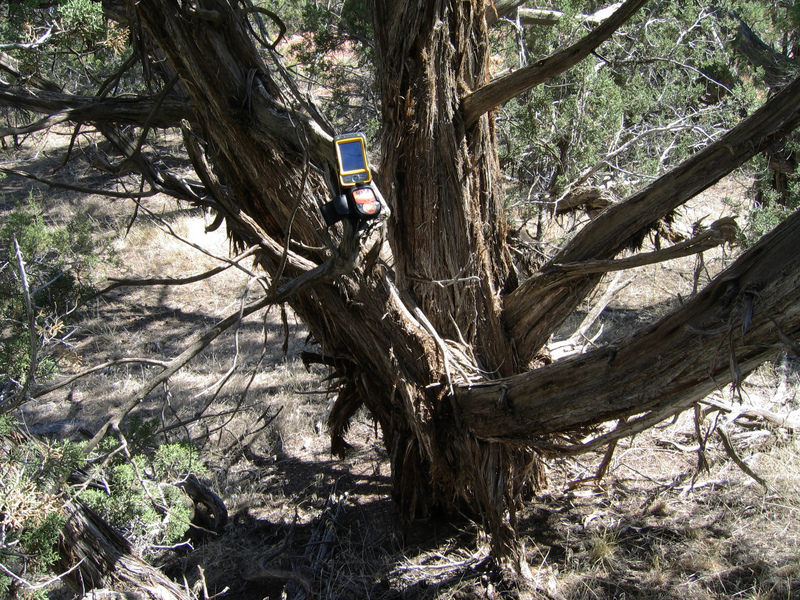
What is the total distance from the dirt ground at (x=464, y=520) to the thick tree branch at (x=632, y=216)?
0.70 meters

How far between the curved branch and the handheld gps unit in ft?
3.29

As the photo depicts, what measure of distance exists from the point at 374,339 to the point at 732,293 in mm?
1581

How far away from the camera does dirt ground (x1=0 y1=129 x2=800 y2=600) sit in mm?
3184

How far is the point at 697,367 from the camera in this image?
2.14 metres

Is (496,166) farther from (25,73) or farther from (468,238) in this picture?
(25,73)

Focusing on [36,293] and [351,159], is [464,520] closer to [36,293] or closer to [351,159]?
[351,159]

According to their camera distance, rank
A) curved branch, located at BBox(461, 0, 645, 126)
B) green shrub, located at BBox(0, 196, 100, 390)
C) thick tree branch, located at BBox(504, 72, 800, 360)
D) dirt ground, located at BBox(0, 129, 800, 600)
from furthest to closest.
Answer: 1. dirt ground, located at BBox(0, 129, 800, 600)
2. green shrub, located at BBox(0, 196, 100, 390)
3. curved branch, located at BBox(461, 0, 645, 126)
4. thick tree branch, located at BBox(504, 72, 800, 360)

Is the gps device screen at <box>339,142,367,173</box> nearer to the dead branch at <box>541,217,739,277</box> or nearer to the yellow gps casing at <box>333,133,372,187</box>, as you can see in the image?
the yellow gps casing at <box>333,133,372,187</box>

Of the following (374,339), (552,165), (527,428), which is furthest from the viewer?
(552,165)

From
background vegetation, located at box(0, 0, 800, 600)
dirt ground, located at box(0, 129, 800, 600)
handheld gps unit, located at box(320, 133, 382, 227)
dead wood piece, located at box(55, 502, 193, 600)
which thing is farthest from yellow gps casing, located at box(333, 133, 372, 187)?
dead wood piece, located at box(55, 502, 193, 600)

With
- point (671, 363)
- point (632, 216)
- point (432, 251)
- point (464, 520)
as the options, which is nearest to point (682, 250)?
point (632, 216)

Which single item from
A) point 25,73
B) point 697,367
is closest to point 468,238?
point 697,367

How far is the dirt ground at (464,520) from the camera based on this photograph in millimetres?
3184

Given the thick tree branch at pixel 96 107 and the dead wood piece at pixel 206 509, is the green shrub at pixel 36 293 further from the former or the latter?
the dead wood piece at pixel 206 509
